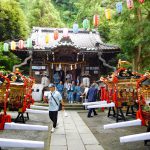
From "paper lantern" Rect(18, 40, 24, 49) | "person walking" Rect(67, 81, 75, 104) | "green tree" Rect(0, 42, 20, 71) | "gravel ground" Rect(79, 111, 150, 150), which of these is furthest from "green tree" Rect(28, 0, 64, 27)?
"gravel ground" Rect(79, 111, 150, 150)

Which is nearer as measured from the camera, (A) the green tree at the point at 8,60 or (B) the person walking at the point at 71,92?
(B) the person walking at the point at 71,92

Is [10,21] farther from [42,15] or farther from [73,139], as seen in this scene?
[73,139]

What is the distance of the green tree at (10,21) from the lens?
88.9ft

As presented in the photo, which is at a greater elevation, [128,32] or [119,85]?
[128,32]

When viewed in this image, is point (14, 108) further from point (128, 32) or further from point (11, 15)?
point (11, 15)

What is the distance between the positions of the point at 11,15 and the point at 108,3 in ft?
37.8

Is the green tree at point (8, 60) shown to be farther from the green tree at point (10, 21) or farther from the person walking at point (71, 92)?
the person walking at point (71, 92)

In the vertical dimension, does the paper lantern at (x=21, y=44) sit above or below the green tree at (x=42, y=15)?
below

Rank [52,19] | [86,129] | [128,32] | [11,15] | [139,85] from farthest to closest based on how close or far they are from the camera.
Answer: [52,19], [11,15], [128,32], [86,129], [139,85]

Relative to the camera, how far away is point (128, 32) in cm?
1773

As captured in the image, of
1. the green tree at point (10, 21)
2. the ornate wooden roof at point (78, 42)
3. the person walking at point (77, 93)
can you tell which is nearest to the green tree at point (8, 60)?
the ornate wooden roof at point (78, 42)

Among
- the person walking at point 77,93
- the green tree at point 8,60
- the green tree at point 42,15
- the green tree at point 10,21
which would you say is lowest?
the person walking at point 77,93

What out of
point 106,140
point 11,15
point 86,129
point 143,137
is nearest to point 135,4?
point 86,129

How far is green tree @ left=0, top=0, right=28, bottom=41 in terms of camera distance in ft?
88.9
